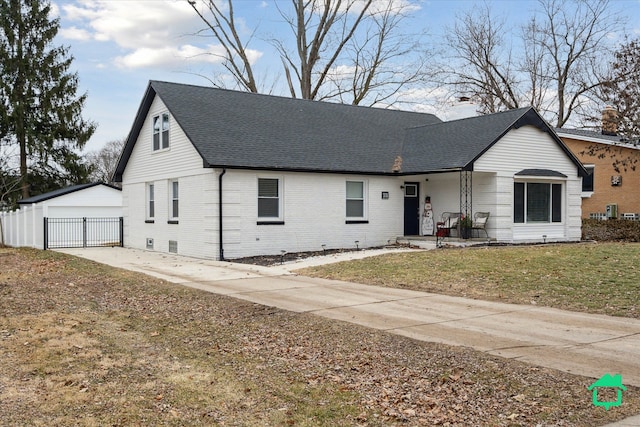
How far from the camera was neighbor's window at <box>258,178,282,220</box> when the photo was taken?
65.7ft

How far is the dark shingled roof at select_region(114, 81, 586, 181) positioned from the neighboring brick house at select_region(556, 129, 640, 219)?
9.16m

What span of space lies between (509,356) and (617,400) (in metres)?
1.59

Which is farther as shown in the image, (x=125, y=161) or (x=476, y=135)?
(x=125, y=161)

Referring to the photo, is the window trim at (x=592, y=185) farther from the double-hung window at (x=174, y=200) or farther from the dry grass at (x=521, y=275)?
the double-hung window at (x=174, y=200)

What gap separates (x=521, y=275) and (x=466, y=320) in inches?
176

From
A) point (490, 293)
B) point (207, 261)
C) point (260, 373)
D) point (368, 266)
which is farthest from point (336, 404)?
point (207, 261)

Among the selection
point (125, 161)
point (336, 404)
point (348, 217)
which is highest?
point (125, 161)

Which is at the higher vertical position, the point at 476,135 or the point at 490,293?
the point at 476,135

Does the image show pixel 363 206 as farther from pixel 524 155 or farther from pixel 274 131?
pixel 524 155

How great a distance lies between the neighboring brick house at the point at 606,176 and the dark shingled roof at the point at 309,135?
30.1 ft

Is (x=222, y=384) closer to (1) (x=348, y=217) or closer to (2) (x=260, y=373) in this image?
(2) (x=260, y=373)

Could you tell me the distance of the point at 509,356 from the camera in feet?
23.0

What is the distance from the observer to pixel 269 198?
2020cm

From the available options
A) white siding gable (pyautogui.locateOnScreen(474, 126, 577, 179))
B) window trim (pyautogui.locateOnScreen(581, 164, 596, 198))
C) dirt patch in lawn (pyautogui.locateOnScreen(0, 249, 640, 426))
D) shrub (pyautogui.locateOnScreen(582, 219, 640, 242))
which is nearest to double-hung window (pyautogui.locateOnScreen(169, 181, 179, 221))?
white siding gable (pyautogui.locateOnScreen(474, 126, 577, 179))
